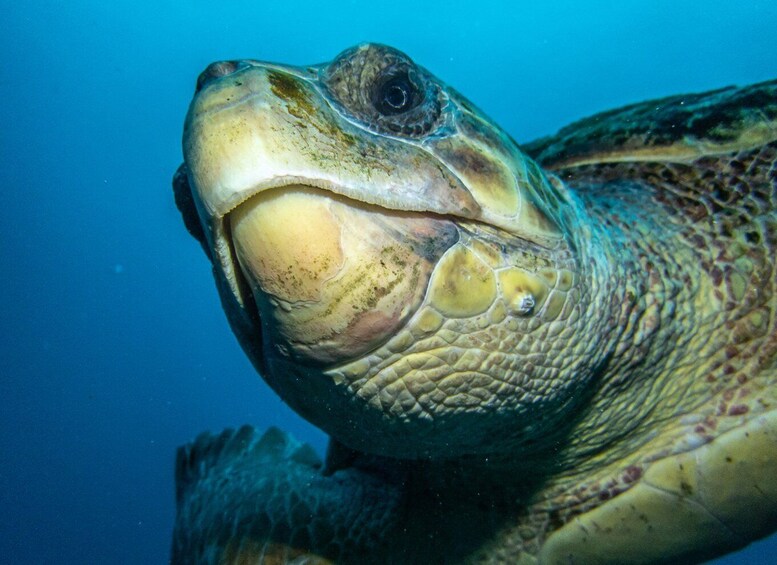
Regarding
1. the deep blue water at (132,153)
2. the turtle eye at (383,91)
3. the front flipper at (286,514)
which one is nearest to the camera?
the turtle eye at (383,91)

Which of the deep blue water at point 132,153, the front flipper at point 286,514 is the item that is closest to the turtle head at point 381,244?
the front flipper at point 286,514

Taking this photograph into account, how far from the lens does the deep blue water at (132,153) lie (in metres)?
33.7

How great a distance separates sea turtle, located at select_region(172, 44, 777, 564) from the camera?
101cm

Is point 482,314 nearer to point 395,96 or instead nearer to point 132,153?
point 395,96

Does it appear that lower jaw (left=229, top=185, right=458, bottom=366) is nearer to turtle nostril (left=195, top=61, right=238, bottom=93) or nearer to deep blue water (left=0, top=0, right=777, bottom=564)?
turtle nostril (left=195, top=61, right=238, bottom=93)

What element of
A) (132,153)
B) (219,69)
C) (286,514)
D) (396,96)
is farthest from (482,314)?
(132,153)

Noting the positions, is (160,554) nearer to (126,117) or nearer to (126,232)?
(126,232)

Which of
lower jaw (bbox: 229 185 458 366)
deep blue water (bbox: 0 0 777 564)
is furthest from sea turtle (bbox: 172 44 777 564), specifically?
deep blue water (bbox: 0 0 777 564)

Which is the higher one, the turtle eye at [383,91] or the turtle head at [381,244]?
the turtle eye at [383,91]

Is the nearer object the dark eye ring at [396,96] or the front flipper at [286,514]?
the dark eye ring at [396,96]

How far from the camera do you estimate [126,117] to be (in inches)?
1623

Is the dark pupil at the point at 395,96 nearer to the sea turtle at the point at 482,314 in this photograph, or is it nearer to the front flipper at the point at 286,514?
the sea turtle at the point at 482,314

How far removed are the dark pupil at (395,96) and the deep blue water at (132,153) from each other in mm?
35276

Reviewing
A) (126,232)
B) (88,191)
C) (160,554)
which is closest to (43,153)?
(88,191)
